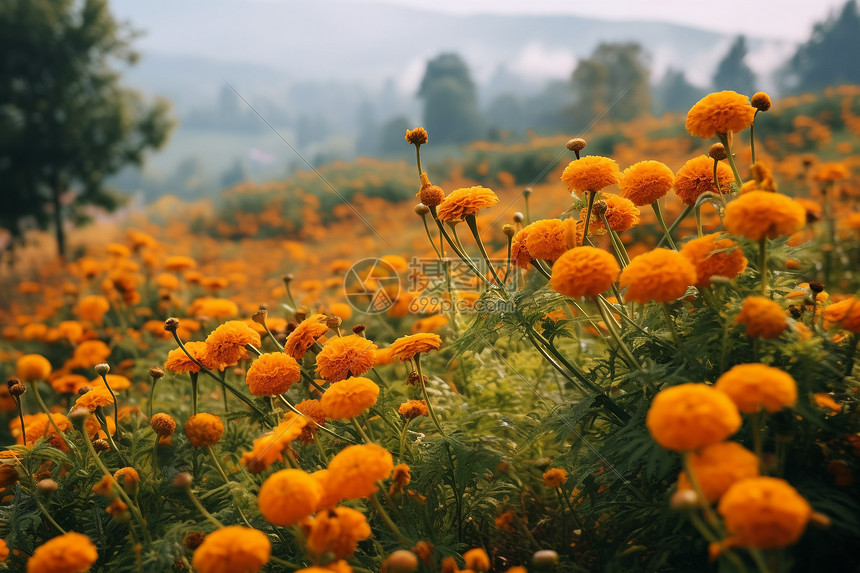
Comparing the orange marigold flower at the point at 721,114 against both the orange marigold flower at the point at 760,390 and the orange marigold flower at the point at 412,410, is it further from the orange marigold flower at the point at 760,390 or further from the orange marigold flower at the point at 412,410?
the orange marigold flower at the point at 412,410

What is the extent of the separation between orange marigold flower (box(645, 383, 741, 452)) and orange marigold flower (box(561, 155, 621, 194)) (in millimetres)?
906

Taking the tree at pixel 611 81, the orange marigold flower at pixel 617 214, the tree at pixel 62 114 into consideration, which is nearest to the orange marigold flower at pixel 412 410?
the orange marigold flower at pixel 617 214

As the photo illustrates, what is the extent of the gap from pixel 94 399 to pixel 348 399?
1.17 metres

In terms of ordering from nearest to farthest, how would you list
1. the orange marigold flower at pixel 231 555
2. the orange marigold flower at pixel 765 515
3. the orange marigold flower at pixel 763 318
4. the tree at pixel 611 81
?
the orange marigold flower at pixel 765 515
the orange marigold flower at pixel 231 555
the orange marigold flower at pixel 763 318
the tree at pixel 611 81

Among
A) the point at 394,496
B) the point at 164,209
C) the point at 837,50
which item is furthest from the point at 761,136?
the point at 837,50

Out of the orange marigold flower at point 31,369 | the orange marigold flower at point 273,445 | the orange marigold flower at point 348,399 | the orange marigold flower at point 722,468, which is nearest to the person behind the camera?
the orange marigold flower at point 722,468

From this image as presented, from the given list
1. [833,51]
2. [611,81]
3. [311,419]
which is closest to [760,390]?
[311,419]

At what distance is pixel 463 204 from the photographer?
206 centimetres

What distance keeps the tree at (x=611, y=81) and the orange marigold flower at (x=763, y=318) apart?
→ 26097 mm

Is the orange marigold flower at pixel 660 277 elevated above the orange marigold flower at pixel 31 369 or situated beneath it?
elevated above

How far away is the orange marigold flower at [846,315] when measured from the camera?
158 cm

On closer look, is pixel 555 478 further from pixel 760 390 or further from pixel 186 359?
pixel 186 359

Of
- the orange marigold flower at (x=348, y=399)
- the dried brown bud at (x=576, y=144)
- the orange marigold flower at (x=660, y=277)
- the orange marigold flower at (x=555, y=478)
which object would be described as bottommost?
the orange marigold flower at (x=555, y=478)

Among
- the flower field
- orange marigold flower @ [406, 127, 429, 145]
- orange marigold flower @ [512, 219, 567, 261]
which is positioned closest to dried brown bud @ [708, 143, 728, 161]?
the flower field
